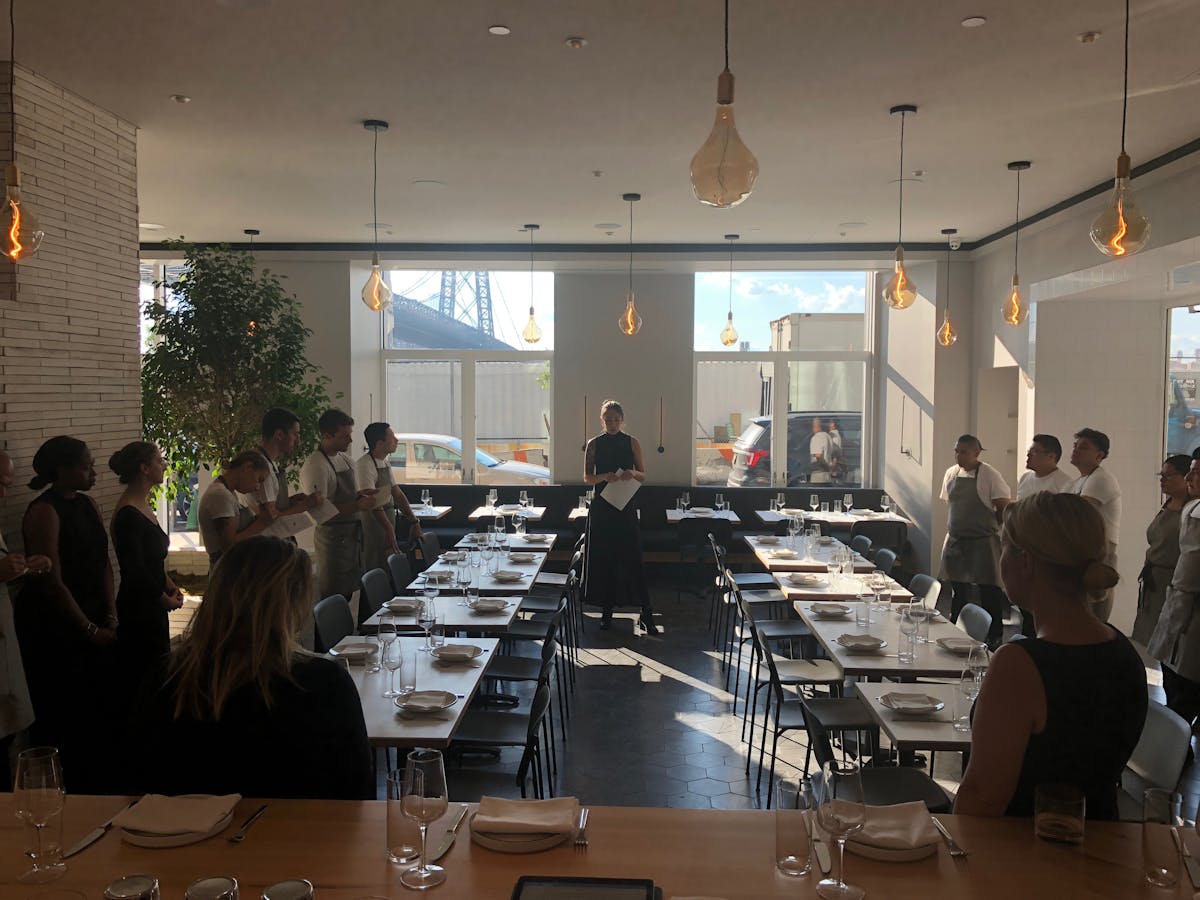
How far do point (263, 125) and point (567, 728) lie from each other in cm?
432

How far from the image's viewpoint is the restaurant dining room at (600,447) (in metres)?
2.16

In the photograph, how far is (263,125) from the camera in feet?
19.8

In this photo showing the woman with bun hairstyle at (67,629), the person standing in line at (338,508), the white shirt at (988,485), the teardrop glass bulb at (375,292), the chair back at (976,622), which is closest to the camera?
the woman with bun hairstyle at (67,629)

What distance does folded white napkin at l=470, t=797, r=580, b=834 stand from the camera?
2096 millimetres

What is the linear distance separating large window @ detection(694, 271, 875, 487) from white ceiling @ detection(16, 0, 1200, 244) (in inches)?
130

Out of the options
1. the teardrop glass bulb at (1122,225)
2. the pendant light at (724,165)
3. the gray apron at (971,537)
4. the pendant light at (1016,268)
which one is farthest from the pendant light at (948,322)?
the pendant light at (724,165)

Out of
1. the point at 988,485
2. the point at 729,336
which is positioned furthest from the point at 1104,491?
the point at 729,336

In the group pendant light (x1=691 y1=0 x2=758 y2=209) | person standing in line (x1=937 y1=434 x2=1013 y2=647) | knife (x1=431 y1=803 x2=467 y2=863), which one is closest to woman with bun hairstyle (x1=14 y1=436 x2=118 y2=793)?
knife (x1=431 y1=803 x2=467 y2=863)

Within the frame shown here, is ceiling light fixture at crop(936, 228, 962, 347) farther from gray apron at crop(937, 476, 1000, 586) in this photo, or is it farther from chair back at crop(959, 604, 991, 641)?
chair back at crop(959, 604, 991, 641)

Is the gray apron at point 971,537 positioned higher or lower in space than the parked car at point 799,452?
lower

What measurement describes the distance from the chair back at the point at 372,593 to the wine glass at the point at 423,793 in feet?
12.6

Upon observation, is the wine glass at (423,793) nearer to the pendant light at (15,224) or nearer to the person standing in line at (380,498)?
the pendant light at (15,224)

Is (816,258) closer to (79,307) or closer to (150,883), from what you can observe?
(79,307)

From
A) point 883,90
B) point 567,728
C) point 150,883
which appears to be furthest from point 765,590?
point 150,883
